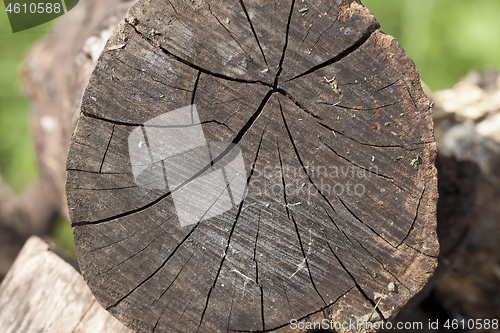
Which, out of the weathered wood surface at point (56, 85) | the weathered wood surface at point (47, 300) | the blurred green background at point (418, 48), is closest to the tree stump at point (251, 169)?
the weathered wood surface at point (47, 300)

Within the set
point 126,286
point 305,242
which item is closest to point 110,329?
point 126,286

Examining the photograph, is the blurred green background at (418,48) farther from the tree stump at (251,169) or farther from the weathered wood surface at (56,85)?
the tree stump at (251,169)

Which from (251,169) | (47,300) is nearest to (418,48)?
(251,169)

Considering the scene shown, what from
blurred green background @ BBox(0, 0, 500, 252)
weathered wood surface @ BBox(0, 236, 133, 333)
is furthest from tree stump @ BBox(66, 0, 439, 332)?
blurred green background @ BBox(0, 0, 500, 252)

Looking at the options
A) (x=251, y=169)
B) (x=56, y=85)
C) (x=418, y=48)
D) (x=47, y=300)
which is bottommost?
(x=47, y=300)

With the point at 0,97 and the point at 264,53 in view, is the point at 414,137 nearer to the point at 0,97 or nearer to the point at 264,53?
the point at 264,53

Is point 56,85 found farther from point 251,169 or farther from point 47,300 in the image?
point 251,169

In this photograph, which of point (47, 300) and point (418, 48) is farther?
point (418, 48)
